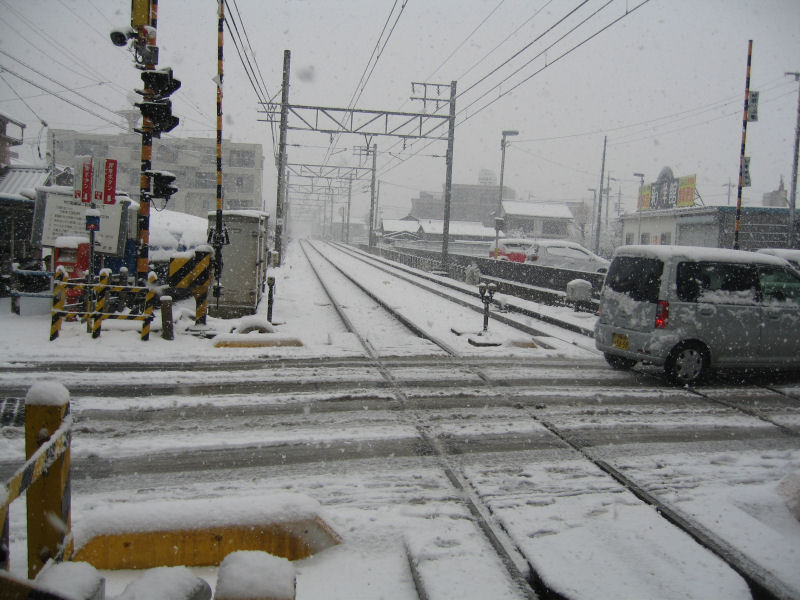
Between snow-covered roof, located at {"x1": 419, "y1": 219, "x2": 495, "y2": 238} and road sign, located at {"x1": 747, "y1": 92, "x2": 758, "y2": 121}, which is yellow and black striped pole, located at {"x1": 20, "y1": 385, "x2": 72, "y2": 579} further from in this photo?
snow-covered roof, located at {"x1": 419, "y1": 219, "x2": 495, "y2": 238}

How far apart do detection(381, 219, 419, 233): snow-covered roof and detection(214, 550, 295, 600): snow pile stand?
76550 mm

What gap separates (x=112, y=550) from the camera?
336 centimetres

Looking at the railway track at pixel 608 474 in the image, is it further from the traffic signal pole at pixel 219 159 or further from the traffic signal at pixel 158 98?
the traffic signal at pixel 158 98

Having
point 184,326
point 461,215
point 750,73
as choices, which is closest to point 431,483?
point 184,326

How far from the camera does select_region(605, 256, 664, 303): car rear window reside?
8.16m

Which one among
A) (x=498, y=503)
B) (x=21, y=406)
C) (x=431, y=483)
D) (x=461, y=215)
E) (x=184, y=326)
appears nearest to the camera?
(x=498, y=503)

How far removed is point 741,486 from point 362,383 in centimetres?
441

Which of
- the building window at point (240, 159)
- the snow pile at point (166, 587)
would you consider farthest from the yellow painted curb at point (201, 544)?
the building window at point (240, 159)

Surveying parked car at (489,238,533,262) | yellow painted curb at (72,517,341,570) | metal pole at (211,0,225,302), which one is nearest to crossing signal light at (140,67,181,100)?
metal pole at (211,0,225,302)

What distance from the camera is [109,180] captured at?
11.1 m

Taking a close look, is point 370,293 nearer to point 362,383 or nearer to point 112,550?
point 362,383

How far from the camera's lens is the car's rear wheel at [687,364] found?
8.10 m

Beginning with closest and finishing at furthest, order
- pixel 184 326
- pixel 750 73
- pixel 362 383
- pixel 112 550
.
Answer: pixel 112 550 → pixel 362 383 → pixel 184 326 → pixel 750 73

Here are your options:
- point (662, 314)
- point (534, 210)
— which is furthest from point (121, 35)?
point (534, 210)
